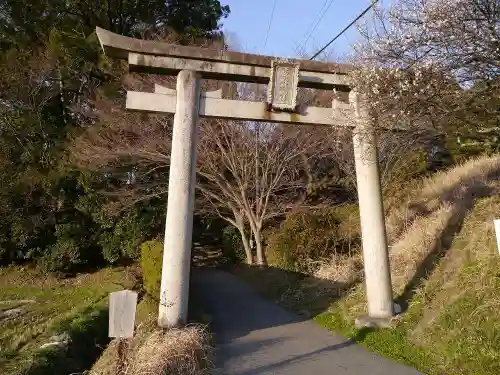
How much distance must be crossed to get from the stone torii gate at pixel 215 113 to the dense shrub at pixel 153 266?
5.43 ft

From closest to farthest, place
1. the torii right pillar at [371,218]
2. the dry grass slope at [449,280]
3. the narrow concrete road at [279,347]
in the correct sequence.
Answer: the dry grass slope at [449,280] → the narrow concrete road at [279,347] → the torii right pillar at [371,218]

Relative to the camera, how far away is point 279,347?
7273 millimetres

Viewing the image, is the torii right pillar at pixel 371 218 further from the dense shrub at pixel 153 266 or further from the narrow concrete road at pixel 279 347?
the dense shrub at pixel 153 266

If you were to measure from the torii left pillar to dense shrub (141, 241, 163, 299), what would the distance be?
149 cm

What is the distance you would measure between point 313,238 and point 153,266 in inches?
237

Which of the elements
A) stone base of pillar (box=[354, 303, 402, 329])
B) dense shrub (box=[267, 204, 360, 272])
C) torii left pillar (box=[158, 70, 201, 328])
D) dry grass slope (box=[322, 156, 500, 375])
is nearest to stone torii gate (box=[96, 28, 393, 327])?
torii left pillar (box=[158, 70, 201, 328])

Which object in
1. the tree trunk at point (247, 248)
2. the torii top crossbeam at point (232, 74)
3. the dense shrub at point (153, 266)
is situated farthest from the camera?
the tree trunk at point (247, 248)

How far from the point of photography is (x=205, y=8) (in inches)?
826

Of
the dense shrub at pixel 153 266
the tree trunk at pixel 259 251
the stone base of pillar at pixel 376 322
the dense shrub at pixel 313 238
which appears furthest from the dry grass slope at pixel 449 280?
the tree trunk at pixel 259 251

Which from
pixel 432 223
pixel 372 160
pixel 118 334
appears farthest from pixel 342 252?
pixel 118 334

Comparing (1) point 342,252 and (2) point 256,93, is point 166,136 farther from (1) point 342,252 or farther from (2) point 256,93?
(1) point 342,252

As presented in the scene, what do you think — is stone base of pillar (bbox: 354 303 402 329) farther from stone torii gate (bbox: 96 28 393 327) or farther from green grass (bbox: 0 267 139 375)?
green grass (bbox: 0 267 139 375)

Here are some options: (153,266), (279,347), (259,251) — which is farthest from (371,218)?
(259,251)

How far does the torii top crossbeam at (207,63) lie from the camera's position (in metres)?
7.75
